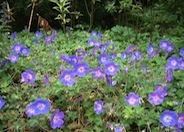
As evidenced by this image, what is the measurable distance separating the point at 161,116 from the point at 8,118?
2.97 feet

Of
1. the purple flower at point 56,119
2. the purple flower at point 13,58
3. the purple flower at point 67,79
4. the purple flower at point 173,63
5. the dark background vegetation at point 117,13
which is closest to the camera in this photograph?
the purple flower at point 56,119

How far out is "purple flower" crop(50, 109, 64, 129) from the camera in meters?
2.09

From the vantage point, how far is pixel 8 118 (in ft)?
7.37

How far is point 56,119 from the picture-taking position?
6.93 feet

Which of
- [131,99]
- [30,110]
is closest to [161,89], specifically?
[131,99]

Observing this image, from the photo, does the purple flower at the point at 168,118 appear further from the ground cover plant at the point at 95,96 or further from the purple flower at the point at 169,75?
the purple flower at the point at 169,75

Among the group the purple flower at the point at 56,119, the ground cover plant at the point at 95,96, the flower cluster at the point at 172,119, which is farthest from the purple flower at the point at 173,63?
the purple flower at the point at 56,119

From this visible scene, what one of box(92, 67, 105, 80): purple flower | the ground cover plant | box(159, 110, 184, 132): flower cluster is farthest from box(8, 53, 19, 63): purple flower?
box(159, 110, 184, 132): flower cluster

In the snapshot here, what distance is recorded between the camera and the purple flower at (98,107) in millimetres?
2143

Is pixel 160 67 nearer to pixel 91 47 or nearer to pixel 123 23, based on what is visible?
pixel 91 47

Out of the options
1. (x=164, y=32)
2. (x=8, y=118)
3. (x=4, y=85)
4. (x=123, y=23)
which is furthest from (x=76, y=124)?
(x=123, y=23)

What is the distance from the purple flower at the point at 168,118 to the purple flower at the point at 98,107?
13.7 inches

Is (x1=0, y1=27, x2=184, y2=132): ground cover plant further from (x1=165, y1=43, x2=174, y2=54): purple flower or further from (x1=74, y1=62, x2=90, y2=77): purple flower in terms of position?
(x1=165, y1=43, x2=174, y2=54): purple flower

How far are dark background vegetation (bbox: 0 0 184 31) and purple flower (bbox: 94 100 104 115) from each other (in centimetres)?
217
